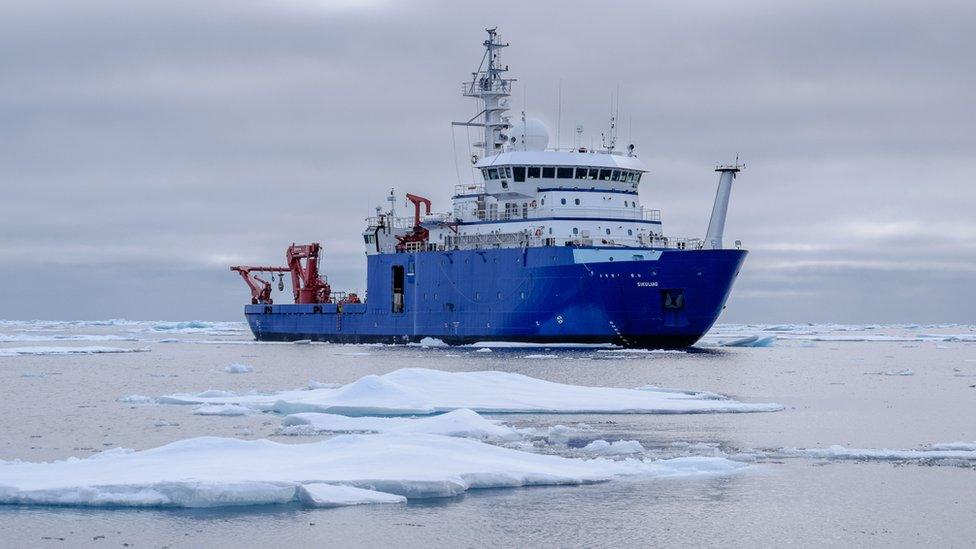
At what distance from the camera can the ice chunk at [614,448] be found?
18125 millimetres

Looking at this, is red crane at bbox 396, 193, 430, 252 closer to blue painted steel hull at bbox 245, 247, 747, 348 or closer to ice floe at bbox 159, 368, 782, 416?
blue painted steel hull at bbox 245, 247, 747, 348

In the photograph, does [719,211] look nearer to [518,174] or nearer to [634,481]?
[518,174]

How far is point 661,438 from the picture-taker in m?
20.2

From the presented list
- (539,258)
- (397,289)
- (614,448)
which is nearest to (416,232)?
(397,289)

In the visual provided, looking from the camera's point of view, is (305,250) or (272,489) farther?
(305,250)

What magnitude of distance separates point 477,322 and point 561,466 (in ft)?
116

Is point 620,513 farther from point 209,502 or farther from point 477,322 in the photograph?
point 477,322

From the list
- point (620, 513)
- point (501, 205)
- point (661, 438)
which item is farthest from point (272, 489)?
point (501, 205)

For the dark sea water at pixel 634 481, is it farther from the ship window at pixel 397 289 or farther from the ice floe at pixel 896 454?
the ship window at pixel 397 289

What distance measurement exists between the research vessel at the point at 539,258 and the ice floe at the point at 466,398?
18.2 meters

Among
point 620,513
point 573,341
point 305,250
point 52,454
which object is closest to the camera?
point 620,513

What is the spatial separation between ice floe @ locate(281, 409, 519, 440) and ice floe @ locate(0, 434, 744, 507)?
257 cm

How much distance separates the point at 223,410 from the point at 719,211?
30157 millimetres

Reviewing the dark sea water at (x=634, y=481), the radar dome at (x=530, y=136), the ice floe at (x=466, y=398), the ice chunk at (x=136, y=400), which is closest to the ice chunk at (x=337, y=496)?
the dark sea water at (x=634, y=481)
